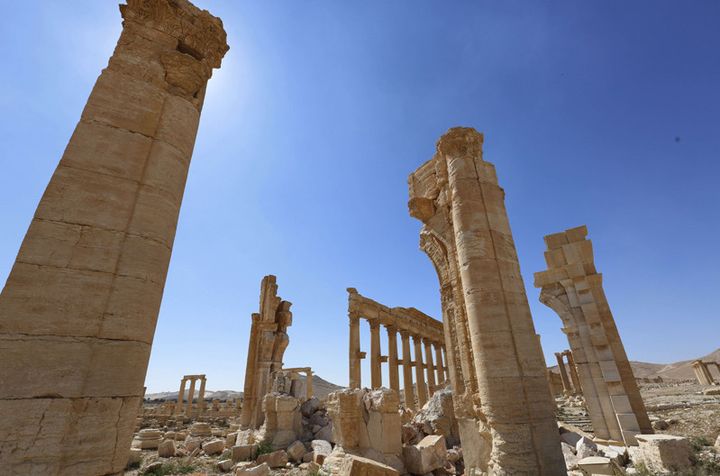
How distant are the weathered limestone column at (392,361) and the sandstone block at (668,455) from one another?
17.1 m

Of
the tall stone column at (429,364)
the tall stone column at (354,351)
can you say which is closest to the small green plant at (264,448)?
the tall stone column at (354,351)

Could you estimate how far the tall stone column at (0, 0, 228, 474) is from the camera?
2689 millimetres

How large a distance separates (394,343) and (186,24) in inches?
849

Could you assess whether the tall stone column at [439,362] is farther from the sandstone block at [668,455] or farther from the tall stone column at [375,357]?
the sandstone block at [668,455]

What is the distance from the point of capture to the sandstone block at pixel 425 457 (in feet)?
23.2

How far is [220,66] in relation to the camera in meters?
5.28

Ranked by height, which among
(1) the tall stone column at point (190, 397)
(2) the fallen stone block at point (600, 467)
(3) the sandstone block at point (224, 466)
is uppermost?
(1) the tall stone column at point (190, 397)

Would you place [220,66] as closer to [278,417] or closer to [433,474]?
[433,474]

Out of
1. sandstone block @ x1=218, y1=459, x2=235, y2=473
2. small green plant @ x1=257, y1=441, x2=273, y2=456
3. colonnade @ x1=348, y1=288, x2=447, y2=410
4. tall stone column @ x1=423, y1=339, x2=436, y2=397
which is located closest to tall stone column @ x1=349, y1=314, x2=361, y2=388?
colonnade @ x1=348, y1=288, x2=447, y2=410

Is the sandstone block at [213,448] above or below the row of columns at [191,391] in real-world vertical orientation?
below

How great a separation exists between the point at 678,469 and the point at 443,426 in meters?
6.09

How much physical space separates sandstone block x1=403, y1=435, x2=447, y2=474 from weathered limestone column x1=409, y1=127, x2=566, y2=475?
2.25m

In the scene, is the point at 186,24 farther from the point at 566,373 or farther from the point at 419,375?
the point at 566,373

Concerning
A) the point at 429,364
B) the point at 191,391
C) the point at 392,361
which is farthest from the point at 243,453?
the point at 191,391
